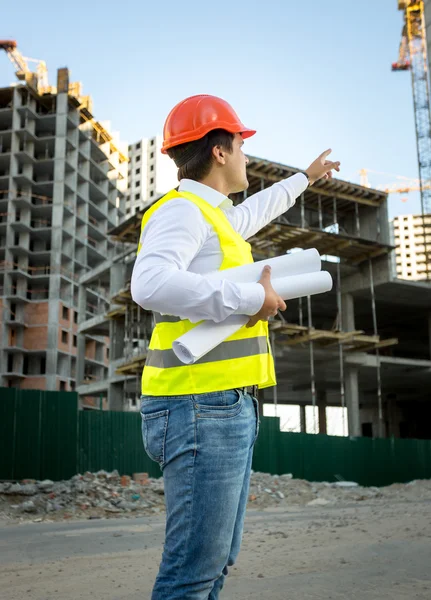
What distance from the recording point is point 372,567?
4758 mm

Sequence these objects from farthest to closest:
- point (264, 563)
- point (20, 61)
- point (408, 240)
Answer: point (408, 240) < point (20, 61) < point (264, 563)

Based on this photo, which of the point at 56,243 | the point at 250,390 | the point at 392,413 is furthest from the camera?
the point at 56,243

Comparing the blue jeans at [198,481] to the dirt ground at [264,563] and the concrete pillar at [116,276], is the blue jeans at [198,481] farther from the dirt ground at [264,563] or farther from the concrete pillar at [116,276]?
the concrete pillar at [116,276]

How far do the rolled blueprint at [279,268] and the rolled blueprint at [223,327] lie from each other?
0.04 metres

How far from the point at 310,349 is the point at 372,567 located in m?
22.2

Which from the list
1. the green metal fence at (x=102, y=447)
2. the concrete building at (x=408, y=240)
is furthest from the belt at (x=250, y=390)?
the concrete building at (x=408, y=240)

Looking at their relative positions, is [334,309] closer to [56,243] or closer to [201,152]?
[201,152]

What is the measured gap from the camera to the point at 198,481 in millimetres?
1785

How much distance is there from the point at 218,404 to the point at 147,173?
102 meters

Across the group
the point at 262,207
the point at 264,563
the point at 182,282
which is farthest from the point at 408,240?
the point at 182,282

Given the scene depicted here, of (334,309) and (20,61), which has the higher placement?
(20,61)

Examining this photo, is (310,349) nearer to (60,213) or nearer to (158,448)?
(158,448)

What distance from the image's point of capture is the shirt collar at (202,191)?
2074mm

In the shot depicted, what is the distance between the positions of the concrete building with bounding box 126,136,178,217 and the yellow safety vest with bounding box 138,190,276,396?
3875 inches
